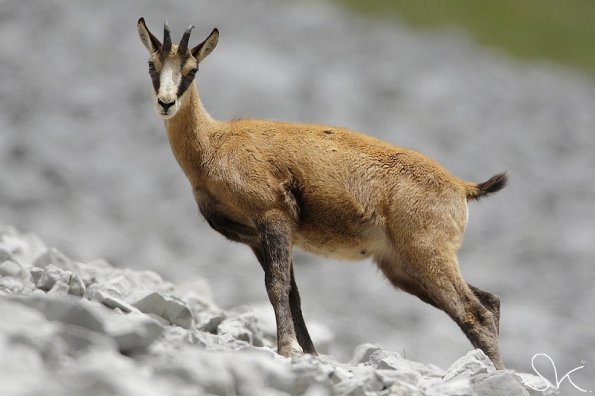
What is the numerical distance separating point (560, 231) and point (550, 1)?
49.7 feet

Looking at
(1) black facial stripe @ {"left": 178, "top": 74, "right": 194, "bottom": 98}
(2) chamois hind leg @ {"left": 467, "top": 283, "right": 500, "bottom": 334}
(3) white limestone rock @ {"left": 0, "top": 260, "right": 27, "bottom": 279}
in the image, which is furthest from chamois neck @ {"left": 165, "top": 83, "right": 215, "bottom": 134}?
(2) chamois hind leg @ {"left": 467, "top": 283, "right": 500, "bottom": 334}

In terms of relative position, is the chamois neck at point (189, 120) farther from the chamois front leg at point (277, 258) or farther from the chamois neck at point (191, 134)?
the chamois front leg at point (277, 258)

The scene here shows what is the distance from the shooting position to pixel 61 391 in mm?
5734

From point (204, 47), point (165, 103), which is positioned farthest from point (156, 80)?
point (204, 47)

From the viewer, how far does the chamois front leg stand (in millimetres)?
10422

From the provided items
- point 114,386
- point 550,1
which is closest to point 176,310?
point 114,386

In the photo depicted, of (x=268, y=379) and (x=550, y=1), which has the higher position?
(x=550, y=1)

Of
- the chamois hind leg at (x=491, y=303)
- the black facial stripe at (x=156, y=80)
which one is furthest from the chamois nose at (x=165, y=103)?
the chamois hind leg at (x=491, y=303)

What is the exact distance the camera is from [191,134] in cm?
1122

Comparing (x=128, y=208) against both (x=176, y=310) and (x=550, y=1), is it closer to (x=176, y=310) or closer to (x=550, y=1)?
(x=176, y=310)

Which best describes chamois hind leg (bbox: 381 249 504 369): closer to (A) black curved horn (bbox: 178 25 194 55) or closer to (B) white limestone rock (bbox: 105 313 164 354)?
(A) black curved horn (bbox: 178 25 194 55)

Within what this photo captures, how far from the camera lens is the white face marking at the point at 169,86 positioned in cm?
1066

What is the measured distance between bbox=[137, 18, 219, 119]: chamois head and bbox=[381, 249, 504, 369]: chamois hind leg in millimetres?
3074

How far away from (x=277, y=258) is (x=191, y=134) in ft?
5.93
